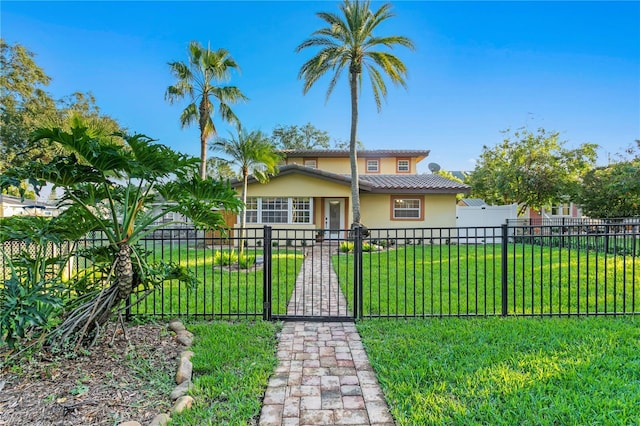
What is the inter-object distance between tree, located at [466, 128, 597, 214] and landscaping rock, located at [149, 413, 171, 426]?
2348 centimetres

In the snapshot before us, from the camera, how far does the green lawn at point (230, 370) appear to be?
2.53 m

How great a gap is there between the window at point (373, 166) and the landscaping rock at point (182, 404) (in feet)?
66.5

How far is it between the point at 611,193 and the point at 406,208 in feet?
35.8

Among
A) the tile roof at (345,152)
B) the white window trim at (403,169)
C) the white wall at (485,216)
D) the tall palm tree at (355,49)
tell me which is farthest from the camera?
the white window trim at (403,169)

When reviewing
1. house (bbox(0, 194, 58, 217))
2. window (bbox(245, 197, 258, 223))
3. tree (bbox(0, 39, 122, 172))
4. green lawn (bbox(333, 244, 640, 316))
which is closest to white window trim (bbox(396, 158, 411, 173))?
window (bbox(245, 197, 258, 223))

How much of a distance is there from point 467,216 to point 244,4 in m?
15.8

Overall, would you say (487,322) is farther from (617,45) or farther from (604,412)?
(617,45)

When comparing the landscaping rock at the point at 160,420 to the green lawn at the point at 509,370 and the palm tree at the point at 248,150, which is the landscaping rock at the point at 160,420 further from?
the palm tree at the point at 248,150

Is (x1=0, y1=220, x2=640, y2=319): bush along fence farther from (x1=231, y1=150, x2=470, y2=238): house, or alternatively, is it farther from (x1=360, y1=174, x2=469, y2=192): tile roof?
(x1=360, y1=174, x2=469, y2=192): tile roof

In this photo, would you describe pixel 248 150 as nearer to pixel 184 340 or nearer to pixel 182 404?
pixel 184 340

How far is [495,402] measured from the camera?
2.61 meters

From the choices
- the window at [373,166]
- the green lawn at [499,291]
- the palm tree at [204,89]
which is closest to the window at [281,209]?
the palm tree at [204,89]

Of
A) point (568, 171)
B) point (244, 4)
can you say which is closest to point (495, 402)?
point (244, 4)

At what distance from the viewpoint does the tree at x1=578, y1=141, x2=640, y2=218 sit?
15.3 metres
